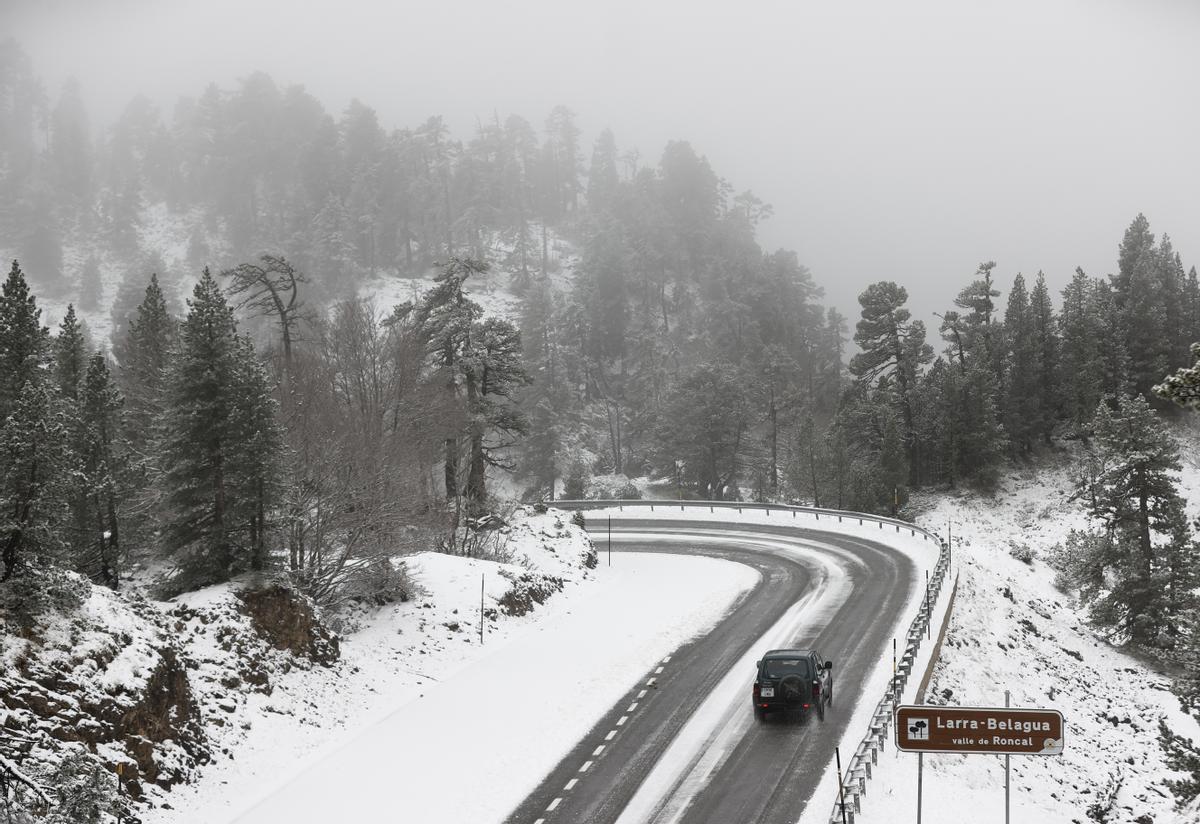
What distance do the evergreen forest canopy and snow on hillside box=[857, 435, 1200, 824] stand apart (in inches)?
141

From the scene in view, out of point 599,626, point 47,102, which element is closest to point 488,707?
point 599,626

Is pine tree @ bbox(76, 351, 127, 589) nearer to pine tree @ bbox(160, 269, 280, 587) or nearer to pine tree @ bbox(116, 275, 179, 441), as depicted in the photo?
pine tree @ bbox(116, 275, 179, 441)

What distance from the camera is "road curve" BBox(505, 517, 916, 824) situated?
57.7 feet

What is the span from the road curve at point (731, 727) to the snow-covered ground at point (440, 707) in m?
0.91

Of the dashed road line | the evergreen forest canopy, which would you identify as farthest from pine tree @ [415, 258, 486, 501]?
the dashed road line

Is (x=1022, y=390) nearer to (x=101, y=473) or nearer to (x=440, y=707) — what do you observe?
(x=440, y=707)

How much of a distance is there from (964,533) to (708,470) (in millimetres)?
18835

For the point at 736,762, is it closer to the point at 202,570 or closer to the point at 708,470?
the point at 202,570

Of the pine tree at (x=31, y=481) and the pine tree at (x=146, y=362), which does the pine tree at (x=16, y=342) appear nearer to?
the pine tree at (x=146, y=362)

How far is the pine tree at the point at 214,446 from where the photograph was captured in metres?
22.0

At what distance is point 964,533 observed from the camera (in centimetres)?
5644

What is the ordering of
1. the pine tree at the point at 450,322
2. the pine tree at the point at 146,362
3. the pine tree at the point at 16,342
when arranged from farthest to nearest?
the pine tree at the point at 450,322 < the pine tree at the point at 146,362 < the pine tree at the point at 16,342

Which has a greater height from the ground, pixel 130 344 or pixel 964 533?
pixel 130 344

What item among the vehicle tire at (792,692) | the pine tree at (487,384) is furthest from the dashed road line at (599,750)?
the pine tree at (487,384)
